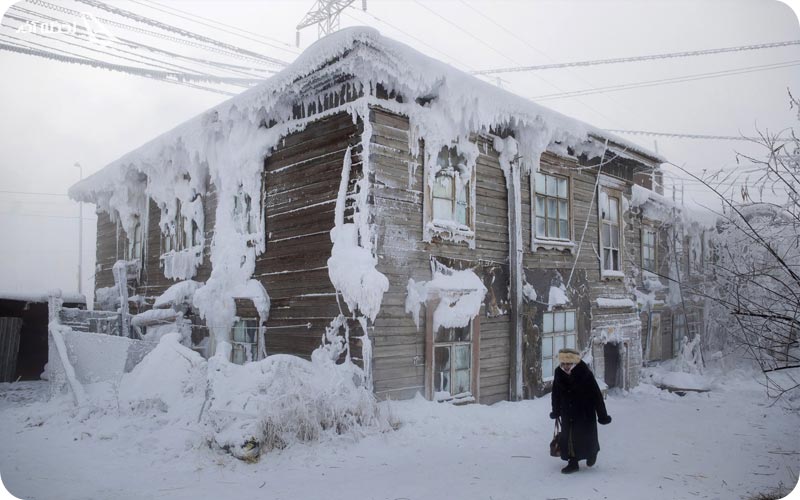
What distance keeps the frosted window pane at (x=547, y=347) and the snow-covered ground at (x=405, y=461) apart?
1.87m

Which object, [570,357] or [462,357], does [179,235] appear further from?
[570,357]

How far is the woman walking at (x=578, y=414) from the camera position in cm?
620

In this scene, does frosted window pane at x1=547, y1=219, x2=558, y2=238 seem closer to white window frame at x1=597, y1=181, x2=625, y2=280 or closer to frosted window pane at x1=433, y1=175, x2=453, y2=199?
white window frame at x1=597, y1=181, x2=625, y2=280

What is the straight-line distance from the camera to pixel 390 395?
27.4 ft

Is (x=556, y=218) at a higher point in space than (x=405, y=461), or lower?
higher

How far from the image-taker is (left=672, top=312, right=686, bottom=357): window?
809 inches

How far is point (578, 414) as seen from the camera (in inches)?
245

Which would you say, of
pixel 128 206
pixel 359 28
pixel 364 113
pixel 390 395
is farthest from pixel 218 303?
pixel 128 206

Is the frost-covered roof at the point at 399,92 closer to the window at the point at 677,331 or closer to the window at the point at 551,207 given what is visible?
the window at the point at 551,207

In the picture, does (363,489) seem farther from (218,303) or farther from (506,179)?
(506,179)

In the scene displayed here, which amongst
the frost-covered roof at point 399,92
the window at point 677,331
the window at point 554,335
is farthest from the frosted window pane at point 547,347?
the window at point 677,331

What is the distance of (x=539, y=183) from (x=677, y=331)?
12.9 metres

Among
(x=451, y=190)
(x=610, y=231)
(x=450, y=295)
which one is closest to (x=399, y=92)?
(x=451, y=190)

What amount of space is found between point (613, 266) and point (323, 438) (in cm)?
988
